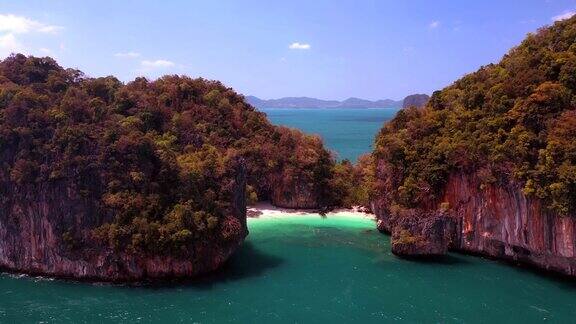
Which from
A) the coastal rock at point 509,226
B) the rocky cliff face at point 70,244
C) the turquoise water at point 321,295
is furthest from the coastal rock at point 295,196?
the rocky cliff face at point 70,244

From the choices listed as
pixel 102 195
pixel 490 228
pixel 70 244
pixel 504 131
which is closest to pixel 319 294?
pixel 490 228

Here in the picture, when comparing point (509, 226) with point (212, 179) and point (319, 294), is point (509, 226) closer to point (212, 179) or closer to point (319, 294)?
point (319, 294)

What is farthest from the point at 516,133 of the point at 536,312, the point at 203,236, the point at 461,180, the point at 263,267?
the point at 203,236

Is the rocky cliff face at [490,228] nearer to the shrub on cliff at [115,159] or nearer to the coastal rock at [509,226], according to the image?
the coastal rock at [509,226]

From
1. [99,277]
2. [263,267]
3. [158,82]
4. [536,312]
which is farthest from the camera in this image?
[158,82]

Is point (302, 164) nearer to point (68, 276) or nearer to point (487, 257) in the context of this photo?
point (487, 257)

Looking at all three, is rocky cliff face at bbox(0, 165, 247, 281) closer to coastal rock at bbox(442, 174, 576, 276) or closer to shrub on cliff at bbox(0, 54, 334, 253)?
shrub on cliff at bbox(0, 54, 334, 253)
